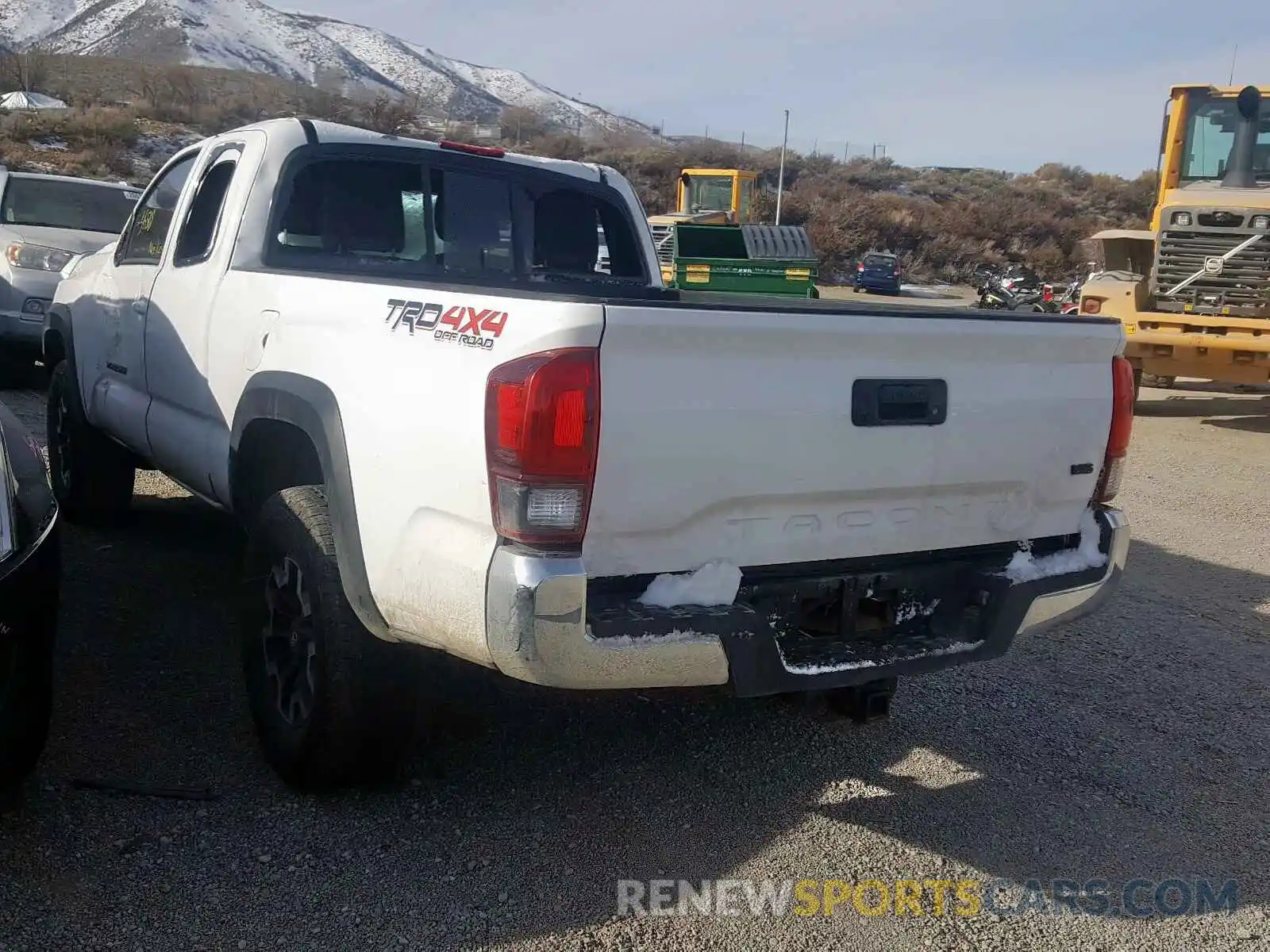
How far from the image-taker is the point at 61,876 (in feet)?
9.39

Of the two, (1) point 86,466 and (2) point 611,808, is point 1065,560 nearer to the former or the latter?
(2) point 611,808

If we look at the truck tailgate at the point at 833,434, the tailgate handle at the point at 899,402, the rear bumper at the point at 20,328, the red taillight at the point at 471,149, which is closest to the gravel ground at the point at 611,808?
the truck tailgate at the point at 833,434

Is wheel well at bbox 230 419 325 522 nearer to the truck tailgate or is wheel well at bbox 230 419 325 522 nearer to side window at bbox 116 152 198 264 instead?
the truck tailgate

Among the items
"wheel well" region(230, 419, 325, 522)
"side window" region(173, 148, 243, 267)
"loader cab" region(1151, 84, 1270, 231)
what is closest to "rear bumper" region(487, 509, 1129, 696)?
"wheel well" region(230, 419, 325, 522)

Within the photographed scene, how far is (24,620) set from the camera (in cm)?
285

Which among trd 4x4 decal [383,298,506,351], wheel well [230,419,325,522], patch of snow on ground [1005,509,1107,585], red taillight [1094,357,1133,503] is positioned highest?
trd 4x4 decal [383,298,506,351]

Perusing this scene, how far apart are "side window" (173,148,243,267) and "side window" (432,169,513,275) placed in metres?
0.77

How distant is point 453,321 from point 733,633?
996 mm

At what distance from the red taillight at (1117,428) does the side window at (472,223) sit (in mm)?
2362

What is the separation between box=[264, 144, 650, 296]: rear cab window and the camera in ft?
13.7

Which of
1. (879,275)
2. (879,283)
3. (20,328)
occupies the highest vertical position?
(879,275)

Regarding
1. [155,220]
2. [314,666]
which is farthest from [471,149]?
[314,666]

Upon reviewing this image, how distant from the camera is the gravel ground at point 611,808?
2818mm

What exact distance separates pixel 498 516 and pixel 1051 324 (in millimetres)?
1716
